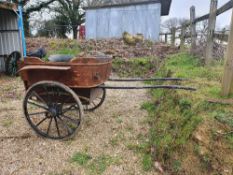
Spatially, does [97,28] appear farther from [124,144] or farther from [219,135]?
[219,135]

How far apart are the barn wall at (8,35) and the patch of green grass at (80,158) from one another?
637 cm

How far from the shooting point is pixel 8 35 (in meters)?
7.61

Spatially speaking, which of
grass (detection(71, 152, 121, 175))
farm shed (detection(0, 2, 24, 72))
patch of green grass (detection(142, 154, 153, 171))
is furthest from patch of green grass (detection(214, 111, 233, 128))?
farm shed (detection(0, 2, 24, 72))

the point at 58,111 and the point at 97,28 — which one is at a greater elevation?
the point at 97,28

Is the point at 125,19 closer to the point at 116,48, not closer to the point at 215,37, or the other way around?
the point at 116,48

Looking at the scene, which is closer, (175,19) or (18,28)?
(18,28)

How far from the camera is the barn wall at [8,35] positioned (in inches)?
292

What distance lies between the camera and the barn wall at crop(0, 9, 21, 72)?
7.41 metres

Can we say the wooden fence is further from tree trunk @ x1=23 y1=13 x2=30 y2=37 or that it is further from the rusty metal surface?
tree trunk @ x1=23 y1=13 x2=30 y2=37

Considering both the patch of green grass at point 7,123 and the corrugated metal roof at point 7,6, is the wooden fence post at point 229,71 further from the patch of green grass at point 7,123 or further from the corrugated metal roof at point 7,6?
the corrugated metal roof at point 7,6

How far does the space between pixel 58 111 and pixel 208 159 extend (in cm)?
182

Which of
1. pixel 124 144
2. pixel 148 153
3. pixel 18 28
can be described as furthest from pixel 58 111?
pixel 18 28

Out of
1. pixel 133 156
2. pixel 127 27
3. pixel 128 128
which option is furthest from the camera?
pixel 127 27

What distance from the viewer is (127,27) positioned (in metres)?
11.8
